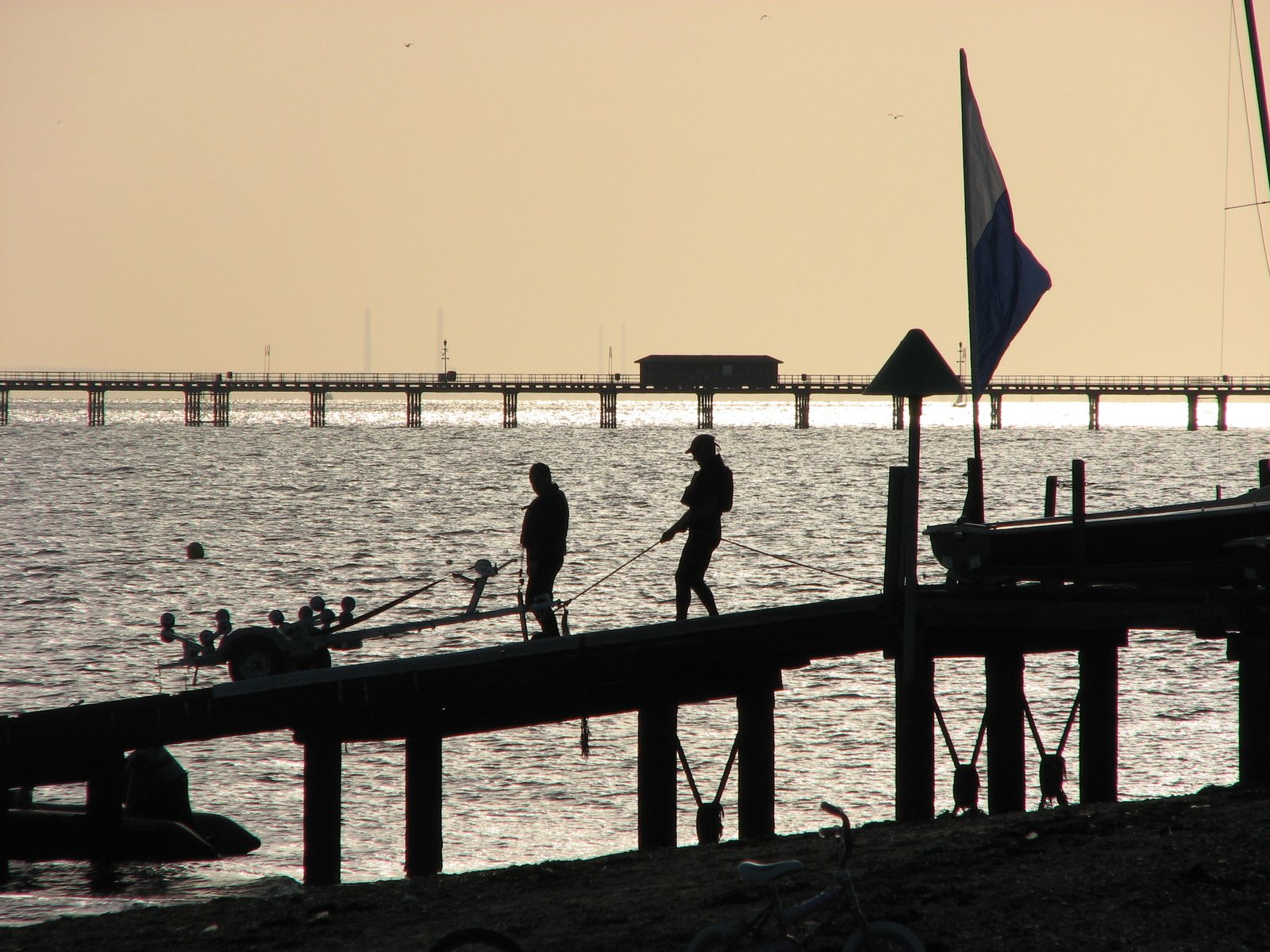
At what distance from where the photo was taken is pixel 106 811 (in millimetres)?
13180

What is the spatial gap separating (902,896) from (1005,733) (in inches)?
223

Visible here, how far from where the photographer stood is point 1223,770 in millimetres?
16938

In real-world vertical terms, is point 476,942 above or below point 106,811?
above

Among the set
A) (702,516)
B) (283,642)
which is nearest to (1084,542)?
(702,516)

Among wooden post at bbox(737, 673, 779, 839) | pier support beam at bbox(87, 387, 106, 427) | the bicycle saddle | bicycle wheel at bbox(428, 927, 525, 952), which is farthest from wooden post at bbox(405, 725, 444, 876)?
pier support beam at bbox(87, 387, 106, 427)

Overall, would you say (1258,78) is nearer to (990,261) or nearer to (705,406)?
(990,261)

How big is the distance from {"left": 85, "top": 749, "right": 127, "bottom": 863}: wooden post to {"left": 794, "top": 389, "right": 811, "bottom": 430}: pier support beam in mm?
137387

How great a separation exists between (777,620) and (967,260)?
3.16 meters

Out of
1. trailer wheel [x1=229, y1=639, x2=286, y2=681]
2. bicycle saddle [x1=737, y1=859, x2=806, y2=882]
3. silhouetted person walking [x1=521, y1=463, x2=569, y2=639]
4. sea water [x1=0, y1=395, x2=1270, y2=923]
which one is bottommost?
sea water [x1=0, y1=395, x2=1270, y2=923]

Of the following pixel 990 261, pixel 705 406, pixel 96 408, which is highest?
pixel 990 261

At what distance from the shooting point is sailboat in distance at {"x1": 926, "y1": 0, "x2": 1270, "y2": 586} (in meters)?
11.5

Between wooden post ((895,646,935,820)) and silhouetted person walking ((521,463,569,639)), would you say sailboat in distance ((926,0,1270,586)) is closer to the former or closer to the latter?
wooden post ((895,646,935,820))

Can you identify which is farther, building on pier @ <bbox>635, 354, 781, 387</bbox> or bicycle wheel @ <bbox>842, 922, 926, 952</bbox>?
building on pier @ <bbox>635, 354, 781, 387</bbox>

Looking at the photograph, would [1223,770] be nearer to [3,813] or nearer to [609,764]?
[609,764]
